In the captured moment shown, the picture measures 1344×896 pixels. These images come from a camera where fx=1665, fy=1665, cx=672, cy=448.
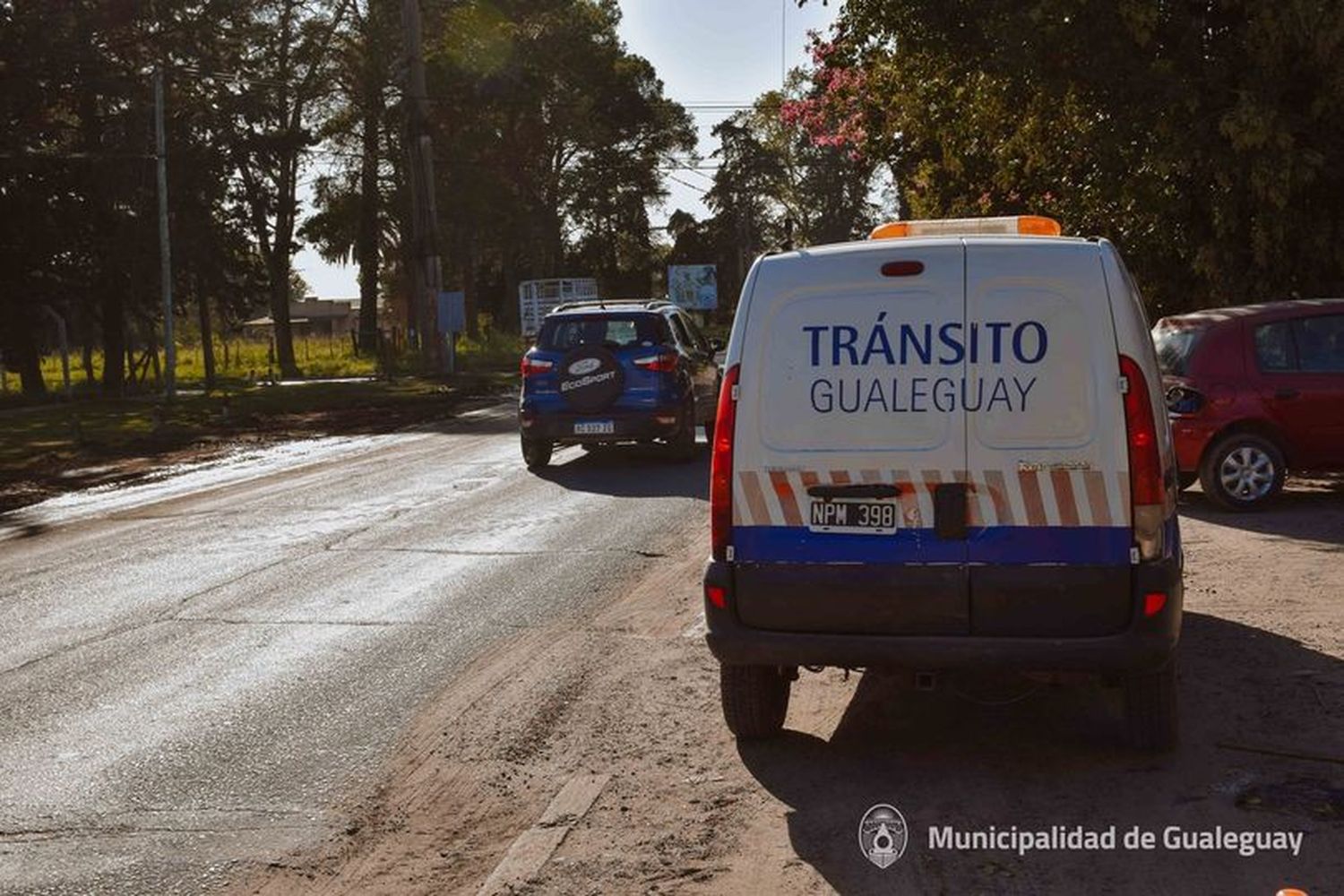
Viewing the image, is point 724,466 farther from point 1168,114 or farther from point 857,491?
point 1168,114

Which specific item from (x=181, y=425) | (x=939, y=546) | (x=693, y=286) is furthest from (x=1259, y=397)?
(x=693, y=286)

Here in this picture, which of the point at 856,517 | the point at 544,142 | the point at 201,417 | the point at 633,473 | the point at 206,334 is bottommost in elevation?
the point at 201,417

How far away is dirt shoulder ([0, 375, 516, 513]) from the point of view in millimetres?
22391

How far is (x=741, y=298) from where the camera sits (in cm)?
694

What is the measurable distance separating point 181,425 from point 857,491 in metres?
25.8

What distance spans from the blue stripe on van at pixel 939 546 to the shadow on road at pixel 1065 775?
2.82 feet

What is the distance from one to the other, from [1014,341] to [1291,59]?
12875mm

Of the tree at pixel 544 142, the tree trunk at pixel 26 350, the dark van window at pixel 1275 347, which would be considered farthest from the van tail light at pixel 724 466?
the tree at pixel 544 142

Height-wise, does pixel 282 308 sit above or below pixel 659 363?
above

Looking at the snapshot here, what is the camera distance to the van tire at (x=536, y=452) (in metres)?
19.5

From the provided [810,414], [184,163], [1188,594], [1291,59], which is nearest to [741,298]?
[810,414]

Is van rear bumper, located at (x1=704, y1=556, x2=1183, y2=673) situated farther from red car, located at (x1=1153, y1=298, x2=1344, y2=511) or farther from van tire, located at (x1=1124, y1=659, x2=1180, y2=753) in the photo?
red car, located at (x1=1153, y1=298, x2=1344, y2=511)

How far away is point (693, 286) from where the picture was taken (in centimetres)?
8581

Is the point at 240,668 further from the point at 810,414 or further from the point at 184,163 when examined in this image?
the point at 184,163
